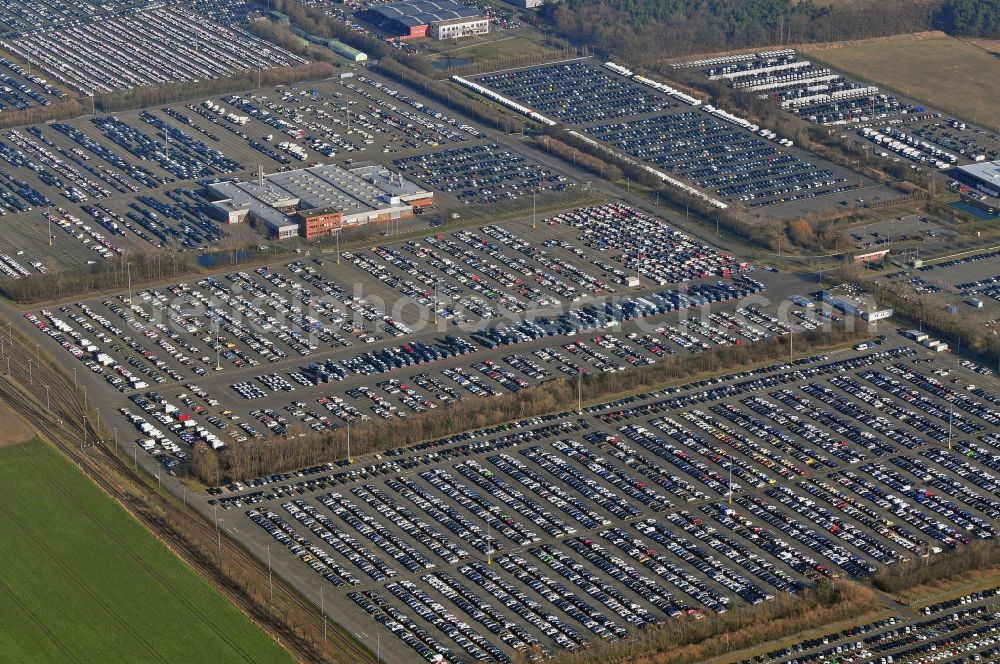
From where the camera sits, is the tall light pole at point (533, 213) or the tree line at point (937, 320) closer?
the tree line at point (937, 320)

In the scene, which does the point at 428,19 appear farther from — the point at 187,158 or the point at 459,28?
the point at 187,158

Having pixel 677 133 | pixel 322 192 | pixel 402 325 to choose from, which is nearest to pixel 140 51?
pixel 322 192

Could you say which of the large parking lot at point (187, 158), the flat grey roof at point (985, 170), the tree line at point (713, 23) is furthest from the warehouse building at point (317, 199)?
the tree line at point (713, 23)

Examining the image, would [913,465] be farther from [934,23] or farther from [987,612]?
[934,23]

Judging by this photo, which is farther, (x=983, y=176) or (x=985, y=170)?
(x=985, y=170)

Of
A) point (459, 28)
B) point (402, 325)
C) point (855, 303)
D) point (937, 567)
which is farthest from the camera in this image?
point (459, 28)

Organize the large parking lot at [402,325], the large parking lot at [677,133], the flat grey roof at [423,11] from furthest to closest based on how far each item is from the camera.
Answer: the flat grey roof at [423,11]
the large parking lot at [677,133]
the large parking lot at [402,325]

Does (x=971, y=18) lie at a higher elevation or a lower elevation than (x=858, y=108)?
higher

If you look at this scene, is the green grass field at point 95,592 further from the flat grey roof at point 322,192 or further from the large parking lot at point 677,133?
the large parking lot at point 677,133
